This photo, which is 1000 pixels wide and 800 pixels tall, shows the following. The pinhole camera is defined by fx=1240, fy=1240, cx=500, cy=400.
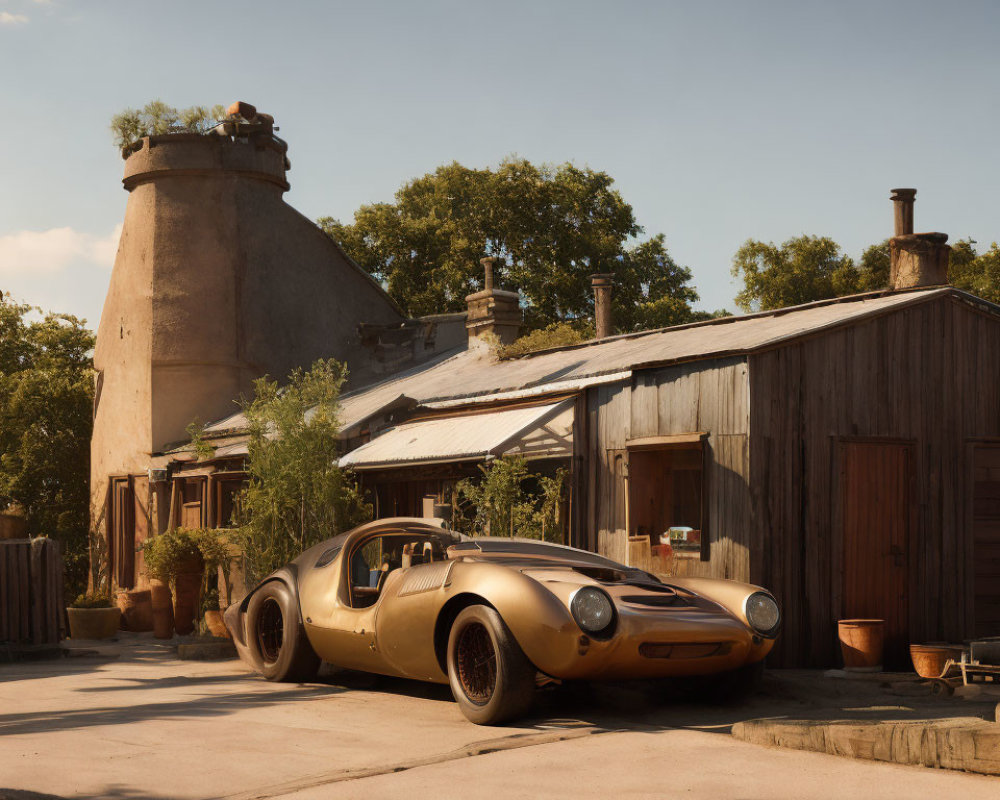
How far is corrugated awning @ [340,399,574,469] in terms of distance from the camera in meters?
13.4

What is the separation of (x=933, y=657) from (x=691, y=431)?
3009 mm

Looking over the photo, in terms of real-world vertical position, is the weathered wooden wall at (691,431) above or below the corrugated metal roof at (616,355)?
below

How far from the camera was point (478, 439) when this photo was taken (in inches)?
547

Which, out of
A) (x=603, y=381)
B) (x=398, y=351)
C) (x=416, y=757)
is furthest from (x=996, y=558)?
(x=398, y=351)

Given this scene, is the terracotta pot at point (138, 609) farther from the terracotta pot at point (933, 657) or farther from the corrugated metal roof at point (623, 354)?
the terracotta pot at point (933, 657)

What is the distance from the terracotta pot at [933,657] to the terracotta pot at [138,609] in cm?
1253

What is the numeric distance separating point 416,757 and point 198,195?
707 inches

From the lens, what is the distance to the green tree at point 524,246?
35.3m

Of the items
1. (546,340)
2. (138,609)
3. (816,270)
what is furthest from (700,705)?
(816,270)

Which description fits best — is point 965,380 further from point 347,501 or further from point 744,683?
point 347,501

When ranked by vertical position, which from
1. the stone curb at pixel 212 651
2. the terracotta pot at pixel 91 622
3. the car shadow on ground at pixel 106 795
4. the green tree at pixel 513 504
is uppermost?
the green tree at pixel 513 504

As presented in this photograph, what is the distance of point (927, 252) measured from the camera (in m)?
14.3

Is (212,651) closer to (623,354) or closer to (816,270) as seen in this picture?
(623,354)

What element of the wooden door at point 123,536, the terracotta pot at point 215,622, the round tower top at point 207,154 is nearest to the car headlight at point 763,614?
the terracotta pot at point 215,622
